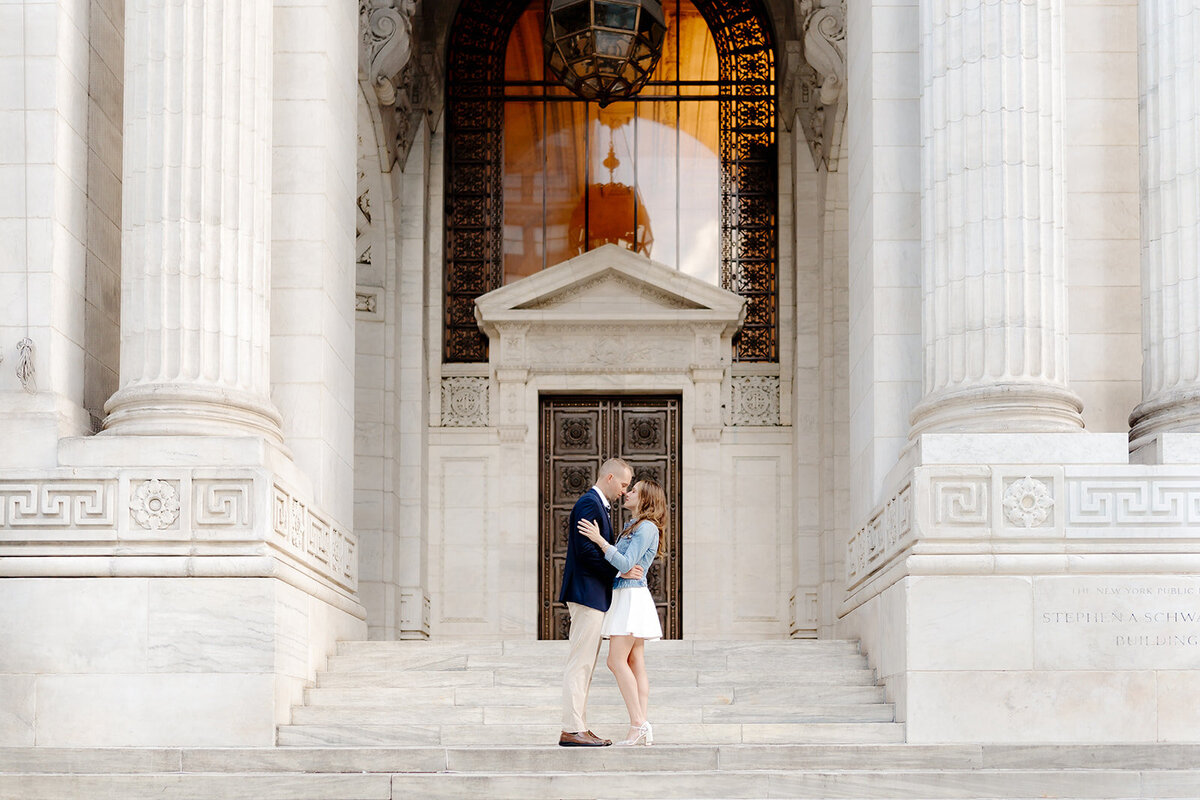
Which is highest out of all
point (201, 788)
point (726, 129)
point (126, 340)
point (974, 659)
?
point (726, 129)

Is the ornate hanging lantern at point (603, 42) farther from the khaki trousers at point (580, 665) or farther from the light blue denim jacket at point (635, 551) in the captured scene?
the khaki trousers at point (580, 665)

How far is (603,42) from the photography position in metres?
21.6

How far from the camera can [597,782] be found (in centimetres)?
1241

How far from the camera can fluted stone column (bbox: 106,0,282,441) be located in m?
15.5

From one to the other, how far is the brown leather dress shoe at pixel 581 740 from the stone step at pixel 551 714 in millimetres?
1390

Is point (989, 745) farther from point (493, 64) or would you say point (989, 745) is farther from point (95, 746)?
point (493, 64)

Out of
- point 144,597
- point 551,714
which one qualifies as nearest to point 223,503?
point 144,597

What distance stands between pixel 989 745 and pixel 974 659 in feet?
2.97

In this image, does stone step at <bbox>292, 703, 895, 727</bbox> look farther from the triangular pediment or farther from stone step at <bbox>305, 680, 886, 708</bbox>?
the triangular pediment

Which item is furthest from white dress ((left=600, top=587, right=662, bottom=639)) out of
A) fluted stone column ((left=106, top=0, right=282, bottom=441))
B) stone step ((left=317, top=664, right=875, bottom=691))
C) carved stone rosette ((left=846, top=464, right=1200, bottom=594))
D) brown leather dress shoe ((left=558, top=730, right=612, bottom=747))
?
fluted stone column ((left=106, top=0, right=282, bottom=441))

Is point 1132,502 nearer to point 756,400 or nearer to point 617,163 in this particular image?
point 756,400

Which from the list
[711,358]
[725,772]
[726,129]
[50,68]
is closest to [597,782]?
[725,772]

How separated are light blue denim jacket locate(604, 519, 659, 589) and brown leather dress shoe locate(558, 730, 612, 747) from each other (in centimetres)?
116

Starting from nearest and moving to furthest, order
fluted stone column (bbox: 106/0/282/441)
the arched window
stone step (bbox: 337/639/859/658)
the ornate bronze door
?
fluted stone column (bbox: 106/0/282/441) → stone step (bbox: 337/639/859/658) → the ornate bronze door → the arched window
